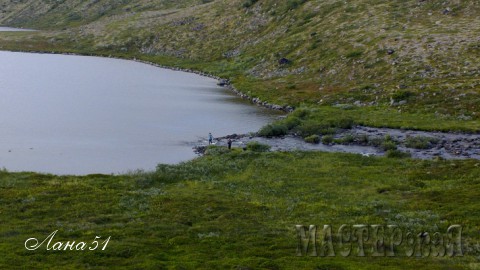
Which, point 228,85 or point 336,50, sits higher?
point 336,50

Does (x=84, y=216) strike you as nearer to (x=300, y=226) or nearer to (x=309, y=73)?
(x=300, y=226)

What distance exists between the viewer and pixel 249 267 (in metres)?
31.9

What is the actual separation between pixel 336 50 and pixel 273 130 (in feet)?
164

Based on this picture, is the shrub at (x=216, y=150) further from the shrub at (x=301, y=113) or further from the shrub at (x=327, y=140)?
the shrub at (x=301, y=113)

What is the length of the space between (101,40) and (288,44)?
263 feet

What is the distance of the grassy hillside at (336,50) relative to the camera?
96188mm

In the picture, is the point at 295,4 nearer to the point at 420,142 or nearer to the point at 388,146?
the point at 420,142

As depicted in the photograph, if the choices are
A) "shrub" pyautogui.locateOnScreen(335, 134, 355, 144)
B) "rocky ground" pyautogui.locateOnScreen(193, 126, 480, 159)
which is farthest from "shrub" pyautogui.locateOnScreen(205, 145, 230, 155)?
"shrub" pyautogui.locateOnScreen(335, 134, 355, 144)

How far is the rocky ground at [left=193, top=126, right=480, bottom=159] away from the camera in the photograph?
69.1 metres

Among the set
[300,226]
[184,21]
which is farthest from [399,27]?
[300,226]

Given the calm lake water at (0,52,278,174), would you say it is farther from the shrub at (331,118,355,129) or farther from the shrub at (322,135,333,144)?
the shrub at (322,135,333,144)

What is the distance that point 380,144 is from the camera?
72688 mm

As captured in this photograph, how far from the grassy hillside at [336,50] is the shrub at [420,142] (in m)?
8.45

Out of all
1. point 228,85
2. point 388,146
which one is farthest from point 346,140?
point 228,85
